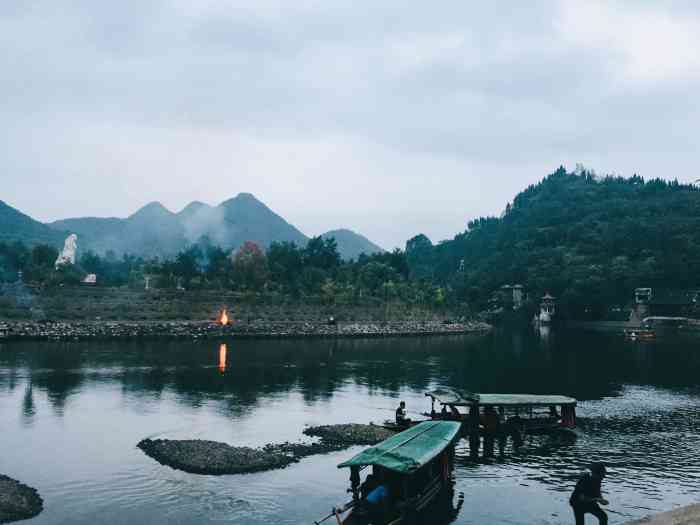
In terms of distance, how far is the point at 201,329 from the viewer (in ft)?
406

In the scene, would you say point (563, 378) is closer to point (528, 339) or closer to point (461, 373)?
point (461, 373)

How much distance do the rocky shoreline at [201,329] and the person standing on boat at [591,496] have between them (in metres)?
100

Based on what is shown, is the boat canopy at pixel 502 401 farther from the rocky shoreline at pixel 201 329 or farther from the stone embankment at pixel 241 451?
the rocky shoreline at pixel 201 329

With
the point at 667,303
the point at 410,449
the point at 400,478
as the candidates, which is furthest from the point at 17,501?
the point at 667,303

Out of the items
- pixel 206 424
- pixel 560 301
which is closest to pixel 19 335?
pixel 206 424

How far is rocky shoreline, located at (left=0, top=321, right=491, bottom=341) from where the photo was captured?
108700 mm

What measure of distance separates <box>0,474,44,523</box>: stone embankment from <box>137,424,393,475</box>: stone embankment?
8061 millimetres

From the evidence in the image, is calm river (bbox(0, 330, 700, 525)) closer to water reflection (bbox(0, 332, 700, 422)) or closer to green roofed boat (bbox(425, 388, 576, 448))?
water reflection (bbox(0, 332, 700, 422))

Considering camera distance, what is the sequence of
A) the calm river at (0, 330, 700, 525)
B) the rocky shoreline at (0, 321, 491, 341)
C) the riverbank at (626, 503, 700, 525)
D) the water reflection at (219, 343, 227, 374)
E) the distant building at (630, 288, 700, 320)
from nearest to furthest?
the riverbank at (626, 503, 700, 525), the calm river at (0, 330, 700, 525), the water reflection at (219, 343, 227, 374), the rocky shoreline at (0, 321, 491, 341), the distant building at (630, 288, 700, 320)

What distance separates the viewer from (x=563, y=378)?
77.6 metres

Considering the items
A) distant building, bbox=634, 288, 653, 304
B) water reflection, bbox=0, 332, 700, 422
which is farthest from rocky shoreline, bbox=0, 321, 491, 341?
distant building, bbox=634, 288, 653, 304

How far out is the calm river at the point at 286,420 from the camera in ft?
107

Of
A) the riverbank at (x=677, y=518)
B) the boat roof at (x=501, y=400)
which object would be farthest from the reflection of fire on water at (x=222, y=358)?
the riverbank at (x=677, y=518)

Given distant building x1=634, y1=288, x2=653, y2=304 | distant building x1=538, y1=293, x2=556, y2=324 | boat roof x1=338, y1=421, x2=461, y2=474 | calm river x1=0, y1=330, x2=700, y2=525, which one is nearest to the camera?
boat roof x1=338, y1=421, x2=461, y2=474
